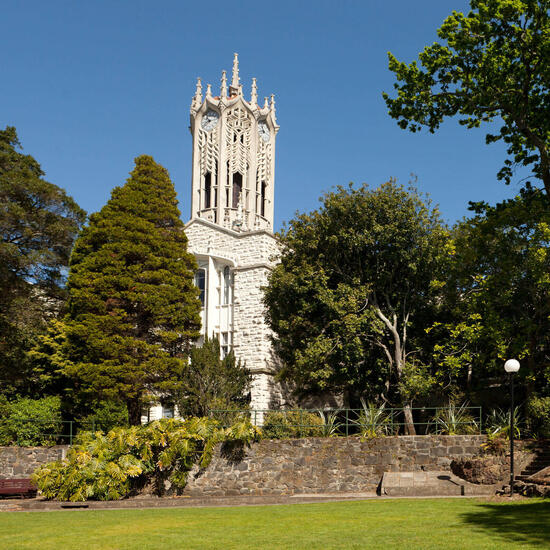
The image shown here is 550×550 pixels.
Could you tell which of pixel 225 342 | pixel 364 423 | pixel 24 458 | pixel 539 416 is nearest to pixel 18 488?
pixel 24 458

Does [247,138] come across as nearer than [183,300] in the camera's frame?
No

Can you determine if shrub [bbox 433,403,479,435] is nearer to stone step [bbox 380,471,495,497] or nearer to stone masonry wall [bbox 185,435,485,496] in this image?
stone masonry wall [bbox 185,435,485,496]

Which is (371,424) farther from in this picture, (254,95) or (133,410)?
(254,95)

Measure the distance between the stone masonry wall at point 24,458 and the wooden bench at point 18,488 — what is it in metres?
2.89

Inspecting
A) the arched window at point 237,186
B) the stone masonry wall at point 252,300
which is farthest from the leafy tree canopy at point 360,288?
the arched window at point 237,186

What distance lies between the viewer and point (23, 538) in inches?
437

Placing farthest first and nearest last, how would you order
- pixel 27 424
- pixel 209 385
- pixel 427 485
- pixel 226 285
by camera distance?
pixel 226 285, pixel 209 385, pixel 27 424, pixel 427 485

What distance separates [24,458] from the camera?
76.5ft

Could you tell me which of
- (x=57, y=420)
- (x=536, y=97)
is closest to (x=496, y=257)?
(x=536, y=97)

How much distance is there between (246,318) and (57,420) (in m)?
11.0

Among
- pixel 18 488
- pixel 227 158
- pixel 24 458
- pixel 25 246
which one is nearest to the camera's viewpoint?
pixel 18 488

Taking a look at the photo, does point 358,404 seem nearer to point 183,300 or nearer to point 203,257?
point 183,300

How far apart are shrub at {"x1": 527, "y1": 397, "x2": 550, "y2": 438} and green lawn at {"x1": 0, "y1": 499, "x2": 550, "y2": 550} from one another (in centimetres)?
562

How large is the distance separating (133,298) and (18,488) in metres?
8.56
